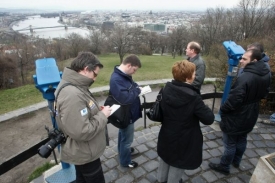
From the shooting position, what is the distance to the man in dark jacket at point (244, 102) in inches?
104

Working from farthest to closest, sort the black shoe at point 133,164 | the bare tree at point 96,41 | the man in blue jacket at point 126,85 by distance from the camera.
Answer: the bare tree at point 96,41, the black shoe at point 133,164, the man in blue jacket at point 126,85

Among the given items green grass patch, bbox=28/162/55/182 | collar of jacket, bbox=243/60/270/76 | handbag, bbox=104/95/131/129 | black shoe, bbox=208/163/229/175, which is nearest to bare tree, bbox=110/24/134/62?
green grass patch, bbox=28/162/55/182

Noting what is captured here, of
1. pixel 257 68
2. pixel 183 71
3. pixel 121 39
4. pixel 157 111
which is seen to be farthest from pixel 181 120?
pixel 121 39

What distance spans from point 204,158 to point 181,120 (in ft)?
5.45

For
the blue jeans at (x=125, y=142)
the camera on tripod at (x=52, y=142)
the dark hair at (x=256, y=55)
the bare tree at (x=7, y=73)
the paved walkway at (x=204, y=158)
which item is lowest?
the bare tree at (x=7, y=73)

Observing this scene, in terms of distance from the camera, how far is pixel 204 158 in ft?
11.6

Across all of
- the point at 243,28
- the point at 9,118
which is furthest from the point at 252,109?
the point at 243,28

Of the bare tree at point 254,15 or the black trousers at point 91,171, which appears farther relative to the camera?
the bare tree at point 254,15

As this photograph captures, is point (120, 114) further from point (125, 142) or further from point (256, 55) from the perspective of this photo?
point (256, 55)

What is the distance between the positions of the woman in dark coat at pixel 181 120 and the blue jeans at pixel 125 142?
0.61 meters

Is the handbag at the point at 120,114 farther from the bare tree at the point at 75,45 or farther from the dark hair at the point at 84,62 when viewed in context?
the bare tree at the point at 75,45

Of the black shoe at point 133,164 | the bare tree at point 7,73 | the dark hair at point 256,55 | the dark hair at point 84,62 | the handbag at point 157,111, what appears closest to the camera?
the dark hair at point 84,62

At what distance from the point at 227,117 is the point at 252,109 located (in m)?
0.34

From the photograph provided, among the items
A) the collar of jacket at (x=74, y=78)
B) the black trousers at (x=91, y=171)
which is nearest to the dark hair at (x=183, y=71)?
the collar of jacket at (x=74, y=78)
